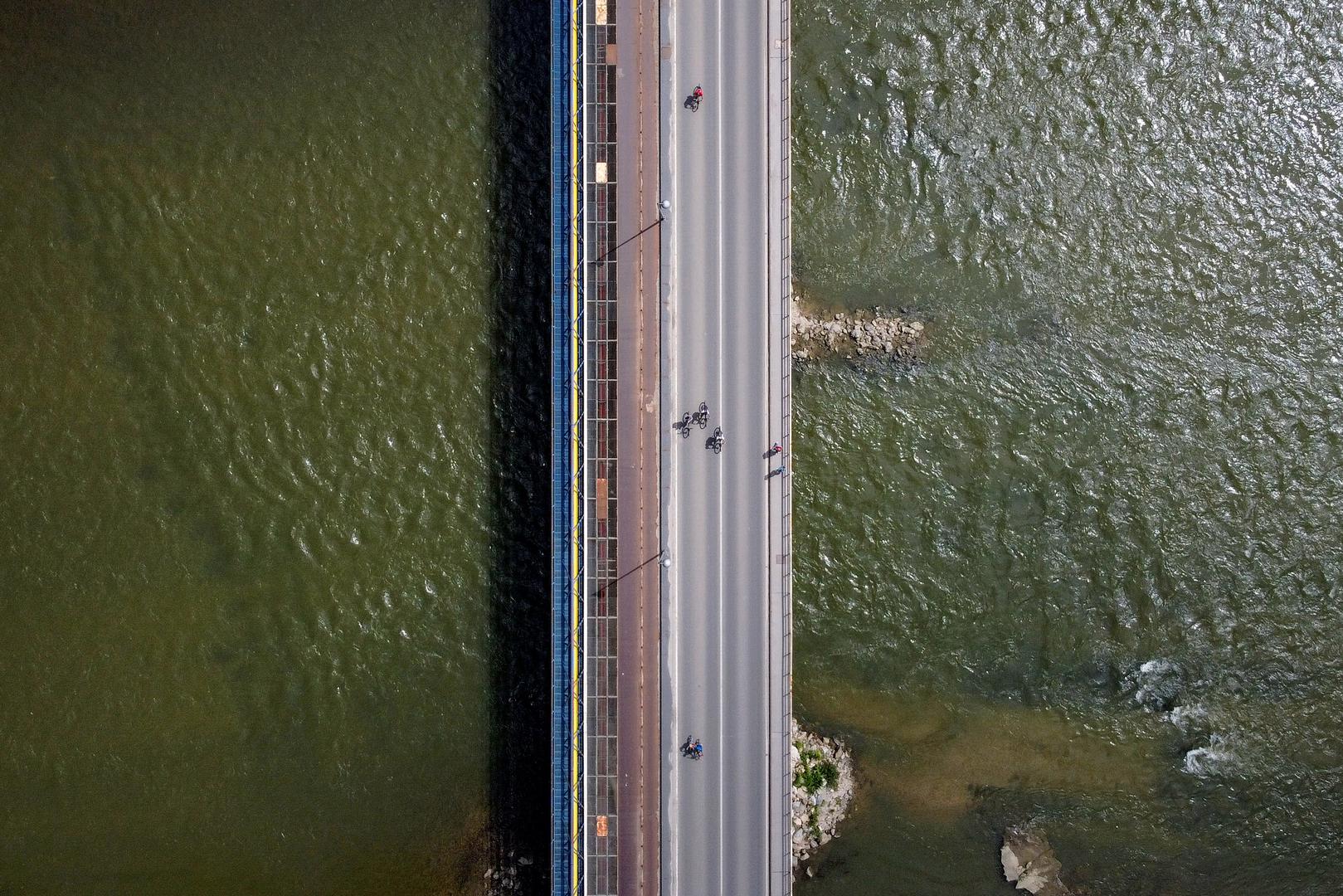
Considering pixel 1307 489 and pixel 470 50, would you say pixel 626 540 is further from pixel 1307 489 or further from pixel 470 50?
pixel 1307 489

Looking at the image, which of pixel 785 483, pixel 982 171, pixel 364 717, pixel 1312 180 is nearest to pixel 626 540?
pixel 785 483

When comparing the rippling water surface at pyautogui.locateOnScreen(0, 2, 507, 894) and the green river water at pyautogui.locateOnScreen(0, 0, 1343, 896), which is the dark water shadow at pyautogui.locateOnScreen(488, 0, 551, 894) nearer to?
the green river water at pyautogui.locateOnScreen(0, 0, 1343, 896)

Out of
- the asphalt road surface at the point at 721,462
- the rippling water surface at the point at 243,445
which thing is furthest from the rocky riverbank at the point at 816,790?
the rippling water surface at the point at 243,445

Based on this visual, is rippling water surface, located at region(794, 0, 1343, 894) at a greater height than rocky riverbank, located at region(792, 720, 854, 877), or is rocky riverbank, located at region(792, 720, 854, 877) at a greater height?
rippling water surface, located at region(794, 0, 1343, 894)

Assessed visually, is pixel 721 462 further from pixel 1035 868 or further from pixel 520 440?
pixel 1035 868

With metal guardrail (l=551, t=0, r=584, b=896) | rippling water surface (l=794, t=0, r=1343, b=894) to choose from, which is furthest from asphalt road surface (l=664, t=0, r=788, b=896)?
rippling water surface (l=794, t=0, r=1343, b=894)
